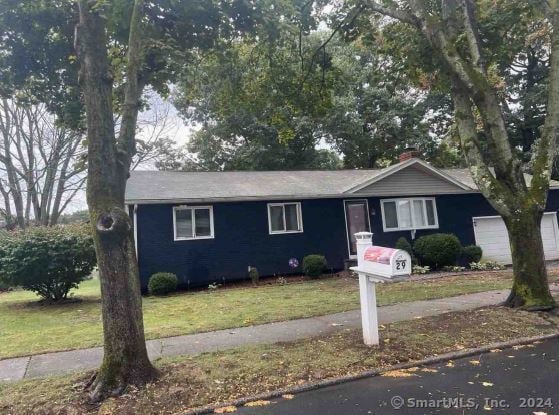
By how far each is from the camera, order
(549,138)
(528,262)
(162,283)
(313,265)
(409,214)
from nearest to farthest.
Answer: (528,262)
(549,138)
(162,283)
(313,265)
(409,214)

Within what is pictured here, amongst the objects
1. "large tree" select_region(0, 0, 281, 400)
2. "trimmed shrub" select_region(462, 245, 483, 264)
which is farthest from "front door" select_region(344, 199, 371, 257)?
"large tree" select_region(0, 0, 281, 400)

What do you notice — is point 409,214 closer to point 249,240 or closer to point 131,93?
point 249,240

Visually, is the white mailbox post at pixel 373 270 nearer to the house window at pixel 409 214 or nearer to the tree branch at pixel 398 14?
the tree branch at pixel 398 14

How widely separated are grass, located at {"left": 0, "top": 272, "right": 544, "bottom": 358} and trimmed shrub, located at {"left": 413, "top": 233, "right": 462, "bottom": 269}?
78.1 inches

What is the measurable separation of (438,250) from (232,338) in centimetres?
1137

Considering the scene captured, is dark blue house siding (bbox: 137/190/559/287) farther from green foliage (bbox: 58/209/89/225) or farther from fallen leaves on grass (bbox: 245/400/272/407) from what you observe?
green foliage (bbox: 58/209/89/225)

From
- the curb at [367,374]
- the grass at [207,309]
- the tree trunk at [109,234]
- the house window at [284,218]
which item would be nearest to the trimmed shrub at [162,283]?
the grass at [207,309]

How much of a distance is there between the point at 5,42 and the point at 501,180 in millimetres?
10463

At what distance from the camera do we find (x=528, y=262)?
Result: 786 centimetres

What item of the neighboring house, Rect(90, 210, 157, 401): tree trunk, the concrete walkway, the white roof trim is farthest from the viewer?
the white roof trim

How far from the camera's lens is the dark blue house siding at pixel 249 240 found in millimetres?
14227

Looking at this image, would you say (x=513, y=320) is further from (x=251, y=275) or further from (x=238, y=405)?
(x=251, y=275)

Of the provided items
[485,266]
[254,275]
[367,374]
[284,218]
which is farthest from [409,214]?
→ [367,374]

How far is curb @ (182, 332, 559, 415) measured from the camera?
4441 millimetres
